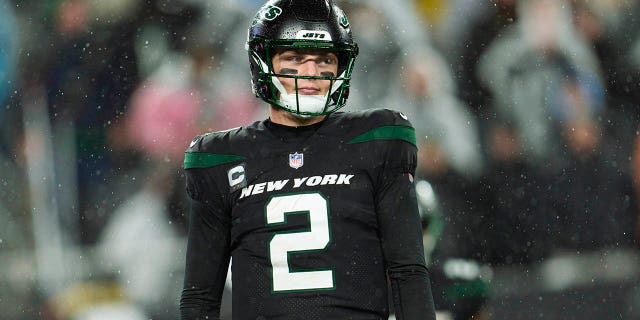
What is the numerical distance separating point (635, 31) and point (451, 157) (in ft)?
2.89

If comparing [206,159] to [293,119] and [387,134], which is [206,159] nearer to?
[293,119]

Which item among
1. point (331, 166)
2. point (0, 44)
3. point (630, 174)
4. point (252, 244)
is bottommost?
point (252, 244)

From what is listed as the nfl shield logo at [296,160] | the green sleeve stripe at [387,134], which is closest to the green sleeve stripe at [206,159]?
the nfl shield logo at [296,160]

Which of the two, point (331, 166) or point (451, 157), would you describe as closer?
point (331, 166)

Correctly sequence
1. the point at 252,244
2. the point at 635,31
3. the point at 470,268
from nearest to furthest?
the point at 252,244 < the point at 470,268 < the point at 635,31

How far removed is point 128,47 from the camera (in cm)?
353

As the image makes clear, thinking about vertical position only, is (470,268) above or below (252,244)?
above

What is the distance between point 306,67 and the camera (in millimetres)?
1725

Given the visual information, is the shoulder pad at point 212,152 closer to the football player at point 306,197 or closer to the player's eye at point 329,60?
the football player at point 306,197

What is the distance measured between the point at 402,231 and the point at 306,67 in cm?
37

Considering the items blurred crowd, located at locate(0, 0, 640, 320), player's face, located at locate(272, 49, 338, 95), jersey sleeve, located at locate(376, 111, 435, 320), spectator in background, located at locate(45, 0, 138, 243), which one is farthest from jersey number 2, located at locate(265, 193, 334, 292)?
spectator in background, located at locate(45, 0, 138, 243)

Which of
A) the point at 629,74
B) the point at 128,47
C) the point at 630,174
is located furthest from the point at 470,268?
the point at 128,47

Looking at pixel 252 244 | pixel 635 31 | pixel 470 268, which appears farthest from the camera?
pixel 635 31

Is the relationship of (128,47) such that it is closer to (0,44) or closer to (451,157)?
(0,44)
